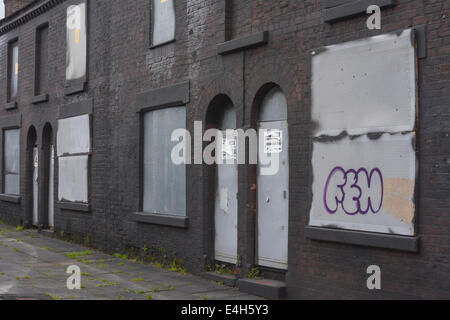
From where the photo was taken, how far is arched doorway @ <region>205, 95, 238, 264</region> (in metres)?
10.2

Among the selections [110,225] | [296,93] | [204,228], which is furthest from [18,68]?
[296,93]

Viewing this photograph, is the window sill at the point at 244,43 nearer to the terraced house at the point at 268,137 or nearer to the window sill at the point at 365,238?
the terraced house at the point at 268,137

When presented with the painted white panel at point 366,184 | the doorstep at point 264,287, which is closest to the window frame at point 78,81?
the doorstep at point 264,287

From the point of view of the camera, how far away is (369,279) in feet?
24.5

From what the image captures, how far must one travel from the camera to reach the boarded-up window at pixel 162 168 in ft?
37.6

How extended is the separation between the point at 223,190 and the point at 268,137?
1512 mm

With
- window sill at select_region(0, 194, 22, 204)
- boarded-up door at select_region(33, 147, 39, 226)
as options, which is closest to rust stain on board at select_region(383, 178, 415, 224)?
boarded-up door at select_region(33, 147, 39, 226)

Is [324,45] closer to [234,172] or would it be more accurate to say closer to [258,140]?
[258,140]

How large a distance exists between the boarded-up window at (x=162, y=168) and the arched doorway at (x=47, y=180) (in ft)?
18.0

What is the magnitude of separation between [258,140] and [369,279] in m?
3.06

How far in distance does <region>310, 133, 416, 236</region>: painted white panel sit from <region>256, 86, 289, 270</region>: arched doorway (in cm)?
97

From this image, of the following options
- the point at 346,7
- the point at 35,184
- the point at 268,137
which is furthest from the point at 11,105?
the point at 346,7

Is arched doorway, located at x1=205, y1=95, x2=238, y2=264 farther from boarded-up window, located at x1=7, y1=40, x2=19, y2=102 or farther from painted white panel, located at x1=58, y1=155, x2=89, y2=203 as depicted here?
boarded-up window, located at x1=7, y1=40, x2=19, y2=102

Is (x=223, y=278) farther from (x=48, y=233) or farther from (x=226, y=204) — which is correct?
(x=48, y=233)
